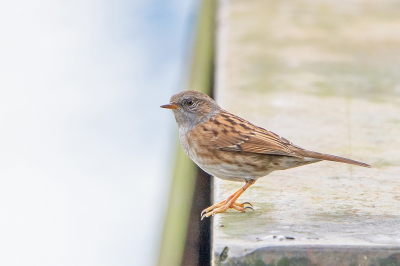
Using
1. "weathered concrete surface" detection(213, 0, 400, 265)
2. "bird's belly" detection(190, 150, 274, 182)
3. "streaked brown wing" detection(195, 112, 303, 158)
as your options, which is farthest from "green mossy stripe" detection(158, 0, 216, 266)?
"streaked brown wing" detection(195, 112, 303, 158)

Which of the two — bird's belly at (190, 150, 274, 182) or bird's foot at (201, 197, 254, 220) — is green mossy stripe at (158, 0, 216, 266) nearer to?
bird's foot at (201, 197, 254, 220)

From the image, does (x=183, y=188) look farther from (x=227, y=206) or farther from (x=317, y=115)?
(x=317, y=115)

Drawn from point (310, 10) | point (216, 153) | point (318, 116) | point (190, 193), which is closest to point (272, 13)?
point (310, 10)

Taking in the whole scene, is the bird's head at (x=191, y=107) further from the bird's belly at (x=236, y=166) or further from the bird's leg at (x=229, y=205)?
the bird's leg at (x=229, y=205)

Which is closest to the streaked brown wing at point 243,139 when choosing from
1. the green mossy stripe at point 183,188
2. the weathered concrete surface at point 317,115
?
the weathered concrete surface at point 317,115

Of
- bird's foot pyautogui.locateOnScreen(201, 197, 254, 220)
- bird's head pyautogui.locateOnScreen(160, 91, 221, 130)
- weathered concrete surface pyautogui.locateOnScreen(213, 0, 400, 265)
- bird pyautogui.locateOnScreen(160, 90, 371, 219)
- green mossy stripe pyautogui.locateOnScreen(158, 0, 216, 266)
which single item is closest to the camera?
weathered concrete surface pyautogui.locateOnScreen(213, 0, 400, 265)

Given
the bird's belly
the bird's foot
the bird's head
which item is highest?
the bird's head
